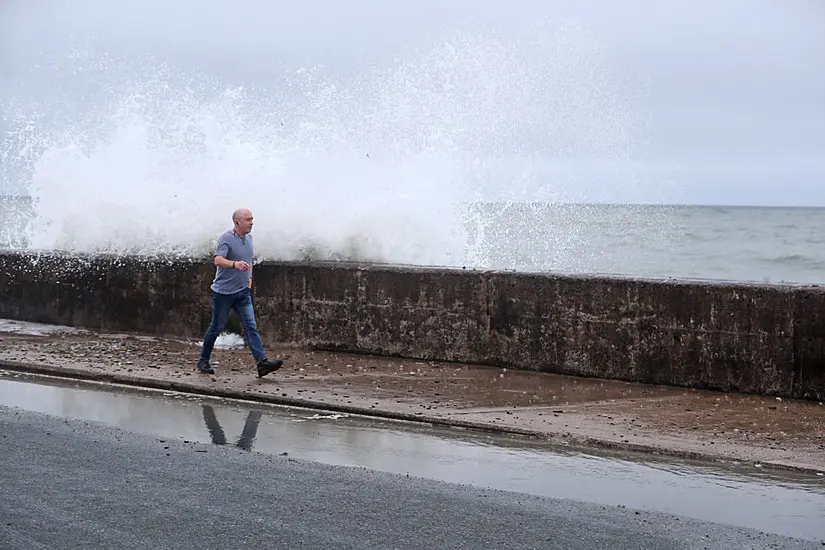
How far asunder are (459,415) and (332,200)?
5.98 meters

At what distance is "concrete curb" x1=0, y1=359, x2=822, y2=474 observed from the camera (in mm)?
7273

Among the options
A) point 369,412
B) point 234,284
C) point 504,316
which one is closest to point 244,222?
point 234,284

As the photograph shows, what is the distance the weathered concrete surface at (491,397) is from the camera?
7.67m

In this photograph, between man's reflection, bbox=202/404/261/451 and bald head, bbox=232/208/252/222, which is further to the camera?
bald head, bbox=232/208/252/222

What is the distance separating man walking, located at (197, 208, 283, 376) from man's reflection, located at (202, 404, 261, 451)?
141cm

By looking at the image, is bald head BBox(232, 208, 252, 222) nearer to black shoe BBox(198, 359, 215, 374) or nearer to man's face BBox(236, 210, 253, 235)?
man's face BBox(236, 210, 253, 235)

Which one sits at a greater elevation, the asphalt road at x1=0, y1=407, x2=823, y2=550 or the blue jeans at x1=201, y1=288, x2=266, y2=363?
the blue jeans at x1=201, y1=288, x2=266, y2=363

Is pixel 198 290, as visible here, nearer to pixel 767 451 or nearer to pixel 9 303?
pixel 9 303

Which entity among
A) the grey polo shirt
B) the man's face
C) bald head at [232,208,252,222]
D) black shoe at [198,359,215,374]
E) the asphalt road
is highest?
bald head at [232,208,252,222]

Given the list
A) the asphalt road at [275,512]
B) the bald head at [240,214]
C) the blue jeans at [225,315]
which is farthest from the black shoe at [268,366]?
the asphalt road at [275,512]

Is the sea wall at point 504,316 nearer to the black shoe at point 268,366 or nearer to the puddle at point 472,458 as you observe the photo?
the black shoe at point 268,366

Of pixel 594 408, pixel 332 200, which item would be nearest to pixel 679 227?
pixel 332 200

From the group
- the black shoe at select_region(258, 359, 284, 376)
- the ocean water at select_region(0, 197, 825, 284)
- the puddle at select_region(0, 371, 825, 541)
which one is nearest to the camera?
the puddle at select_region(0, 371, 825, 541)

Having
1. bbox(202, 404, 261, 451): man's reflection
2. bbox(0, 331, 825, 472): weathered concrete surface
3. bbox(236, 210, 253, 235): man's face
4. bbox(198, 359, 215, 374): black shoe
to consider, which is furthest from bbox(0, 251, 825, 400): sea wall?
bbox(202, 404, 261, 451): man's reflection
